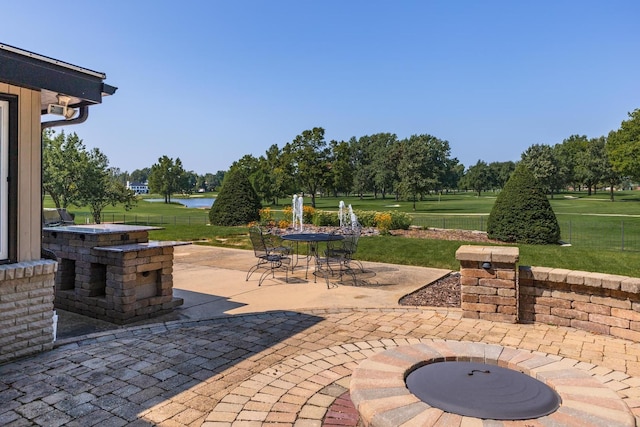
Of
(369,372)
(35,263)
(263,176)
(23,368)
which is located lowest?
(23,368)

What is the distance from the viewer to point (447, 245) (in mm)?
12430

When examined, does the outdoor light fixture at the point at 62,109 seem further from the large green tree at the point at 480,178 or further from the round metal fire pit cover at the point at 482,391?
the large green tree at the point at 480,178

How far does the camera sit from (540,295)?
5.45m

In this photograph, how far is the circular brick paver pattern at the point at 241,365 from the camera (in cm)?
310

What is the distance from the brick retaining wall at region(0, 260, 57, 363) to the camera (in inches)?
161

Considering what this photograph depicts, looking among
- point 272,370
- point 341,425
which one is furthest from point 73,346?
point 341,425

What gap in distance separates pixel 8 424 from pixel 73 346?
1.69m

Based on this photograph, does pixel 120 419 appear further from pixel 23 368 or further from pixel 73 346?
pixel 73 346

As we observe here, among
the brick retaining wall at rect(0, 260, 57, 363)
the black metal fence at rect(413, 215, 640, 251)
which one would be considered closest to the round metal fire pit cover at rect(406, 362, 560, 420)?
the brick retaining wall at rect(0, 260, 57, 363)

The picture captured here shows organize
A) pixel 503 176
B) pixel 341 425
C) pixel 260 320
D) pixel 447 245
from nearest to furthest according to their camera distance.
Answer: pixel 341 425, pixel 260 320, pixel 447 245, pixel 503 176

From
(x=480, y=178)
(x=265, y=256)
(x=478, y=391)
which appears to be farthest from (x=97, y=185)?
(x=480, y=178)

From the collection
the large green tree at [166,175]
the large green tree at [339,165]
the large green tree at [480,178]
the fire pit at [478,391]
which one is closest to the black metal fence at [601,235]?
the fire pit at [478,391]

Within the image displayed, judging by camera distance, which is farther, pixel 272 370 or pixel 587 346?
pixel 587 346

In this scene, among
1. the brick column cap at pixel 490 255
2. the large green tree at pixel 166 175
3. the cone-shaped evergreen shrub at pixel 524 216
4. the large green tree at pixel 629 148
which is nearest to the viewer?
the brick column cap at pixel 490 255
